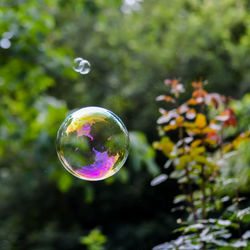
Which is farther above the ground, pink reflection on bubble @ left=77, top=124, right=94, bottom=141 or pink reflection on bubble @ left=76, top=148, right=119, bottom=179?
pink reflection on bubble @ left=77, top=124, right=94, bottom=141

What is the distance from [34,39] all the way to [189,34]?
4.01 metres

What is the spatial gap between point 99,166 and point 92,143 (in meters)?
0.13

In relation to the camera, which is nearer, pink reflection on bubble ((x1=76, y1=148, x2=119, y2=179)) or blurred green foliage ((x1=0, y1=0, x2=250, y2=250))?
pink reflection on bubble ((x1=76, y1=148, x2=119, y2=179))

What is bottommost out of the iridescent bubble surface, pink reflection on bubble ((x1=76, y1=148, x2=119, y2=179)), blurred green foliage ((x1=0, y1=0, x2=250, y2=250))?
pink reflection on bubble ((x1=76, y1=148, x2=119, y2=179))

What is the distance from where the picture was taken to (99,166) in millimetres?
1772

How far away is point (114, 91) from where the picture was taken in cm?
779

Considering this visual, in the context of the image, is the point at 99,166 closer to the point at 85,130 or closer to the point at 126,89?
the point at 85,130

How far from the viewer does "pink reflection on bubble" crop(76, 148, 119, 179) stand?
1.75 meters

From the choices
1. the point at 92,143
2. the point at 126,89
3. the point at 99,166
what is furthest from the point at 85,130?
the point at 126,89

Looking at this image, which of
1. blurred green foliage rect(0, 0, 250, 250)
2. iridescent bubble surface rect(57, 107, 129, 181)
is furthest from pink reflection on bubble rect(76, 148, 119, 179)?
blurred green foliage rect(0, 0, 250, 250)

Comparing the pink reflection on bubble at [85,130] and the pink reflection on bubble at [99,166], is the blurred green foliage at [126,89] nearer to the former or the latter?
the pink reflection on bubble at [99,166]

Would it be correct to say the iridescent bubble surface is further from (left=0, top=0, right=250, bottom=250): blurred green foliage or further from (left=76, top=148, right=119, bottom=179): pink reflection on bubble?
(left=0, top=0, right=250, bottom=250): blurred green foliage

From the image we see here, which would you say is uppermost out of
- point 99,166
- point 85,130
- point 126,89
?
point 126,89

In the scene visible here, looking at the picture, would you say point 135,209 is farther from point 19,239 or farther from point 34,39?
point 34,39
